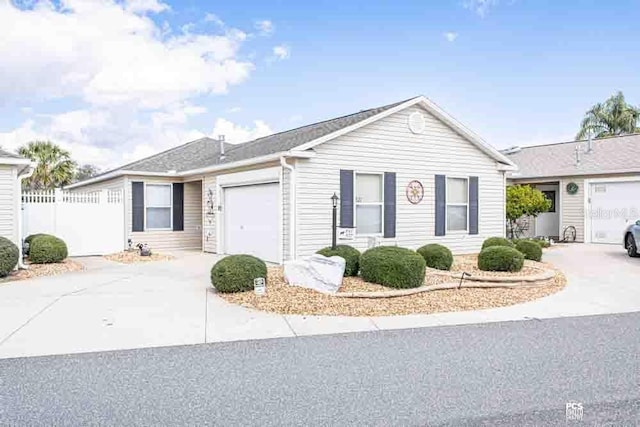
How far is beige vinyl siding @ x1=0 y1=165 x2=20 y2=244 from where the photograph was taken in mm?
11750

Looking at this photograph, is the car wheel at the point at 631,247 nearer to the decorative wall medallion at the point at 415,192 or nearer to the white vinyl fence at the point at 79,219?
the decorative wall medallion at the point at 415,192

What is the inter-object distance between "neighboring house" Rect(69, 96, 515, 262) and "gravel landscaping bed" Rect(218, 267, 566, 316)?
10.9ft

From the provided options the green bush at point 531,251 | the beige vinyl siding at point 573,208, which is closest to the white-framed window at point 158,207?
the green bush at point 531,251

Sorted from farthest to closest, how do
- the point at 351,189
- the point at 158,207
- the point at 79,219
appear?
1. the point at 158,207
2. the point at 79,219
3. the point at 351,189

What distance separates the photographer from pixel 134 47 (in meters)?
15.5

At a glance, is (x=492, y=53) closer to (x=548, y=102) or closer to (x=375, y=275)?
(x=548, y=102)

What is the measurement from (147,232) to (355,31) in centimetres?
929

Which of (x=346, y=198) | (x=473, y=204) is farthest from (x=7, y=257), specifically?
(x=473, y=204)

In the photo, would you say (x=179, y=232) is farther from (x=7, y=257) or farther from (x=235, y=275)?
(x=235, y=275)

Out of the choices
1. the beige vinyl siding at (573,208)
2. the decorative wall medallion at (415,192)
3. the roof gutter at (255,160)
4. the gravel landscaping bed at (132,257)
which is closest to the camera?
the roof gutter at (255,160)

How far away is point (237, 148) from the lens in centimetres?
1872

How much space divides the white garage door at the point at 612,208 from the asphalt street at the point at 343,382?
14.0 meters

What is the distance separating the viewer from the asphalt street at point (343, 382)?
3.83m

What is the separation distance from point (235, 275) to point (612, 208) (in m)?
15.9
